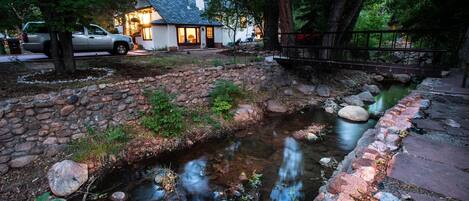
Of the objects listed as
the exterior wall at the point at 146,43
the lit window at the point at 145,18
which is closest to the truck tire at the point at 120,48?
→ the exterior wall at the point at 146,43

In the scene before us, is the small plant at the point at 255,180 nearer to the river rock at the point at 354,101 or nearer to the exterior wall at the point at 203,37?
the river rock at the point at 354,101

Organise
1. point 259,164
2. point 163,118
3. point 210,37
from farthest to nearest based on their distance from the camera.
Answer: point 210,37 < point 163,118 < point 259,164

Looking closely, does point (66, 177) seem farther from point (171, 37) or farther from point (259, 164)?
point (171, 37)

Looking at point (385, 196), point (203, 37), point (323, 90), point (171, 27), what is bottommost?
point (323, 90)

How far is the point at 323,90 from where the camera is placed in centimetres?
1003

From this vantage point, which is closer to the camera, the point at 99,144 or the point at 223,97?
the point at 99,144

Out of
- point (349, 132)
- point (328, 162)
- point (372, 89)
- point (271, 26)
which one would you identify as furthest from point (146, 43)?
point (328, 162)

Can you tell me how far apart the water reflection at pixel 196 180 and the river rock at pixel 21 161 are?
298 centimetres

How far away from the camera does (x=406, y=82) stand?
12.4m

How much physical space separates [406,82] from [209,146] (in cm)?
1152

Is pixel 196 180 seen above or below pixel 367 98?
below

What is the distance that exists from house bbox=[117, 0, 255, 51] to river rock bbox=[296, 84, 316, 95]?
330 inches

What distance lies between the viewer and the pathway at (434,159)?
1.95m

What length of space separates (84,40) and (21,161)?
792cm
